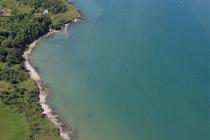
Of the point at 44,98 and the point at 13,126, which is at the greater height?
the point at 44,98

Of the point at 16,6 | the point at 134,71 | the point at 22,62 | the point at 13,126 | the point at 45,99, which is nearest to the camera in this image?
the point at 13,126

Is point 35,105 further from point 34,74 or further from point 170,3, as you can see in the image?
point 170,3

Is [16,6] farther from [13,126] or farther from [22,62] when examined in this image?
[13,126]

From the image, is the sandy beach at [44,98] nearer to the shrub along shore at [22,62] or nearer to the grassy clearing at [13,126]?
the shrub along shore at [22,62]

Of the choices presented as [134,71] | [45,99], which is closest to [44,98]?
[45,99]

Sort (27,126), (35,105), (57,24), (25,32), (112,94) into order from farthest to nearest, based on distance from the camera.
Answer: (57,24), (25,32), (112,94), (35,105), (27,126)


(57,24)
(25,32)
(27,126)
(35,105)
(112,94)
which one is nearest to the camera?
(27,126)

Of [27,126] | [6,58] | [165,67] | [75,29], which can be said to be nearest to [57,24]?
[75,29]

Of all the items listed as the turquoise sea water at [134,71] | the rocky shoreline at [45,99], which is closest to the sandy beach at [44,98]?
the rocky shoreline at [45,99]
